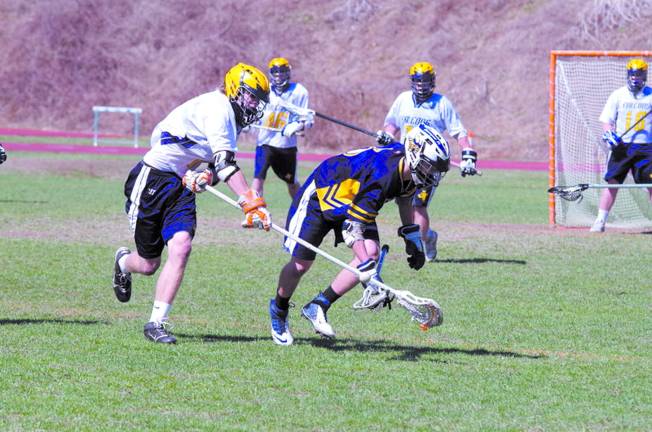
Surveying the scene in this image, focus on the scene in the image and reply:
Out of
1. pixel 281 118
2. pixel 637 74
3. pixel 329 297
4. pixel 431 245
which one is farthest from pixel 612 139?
pixel 329 297

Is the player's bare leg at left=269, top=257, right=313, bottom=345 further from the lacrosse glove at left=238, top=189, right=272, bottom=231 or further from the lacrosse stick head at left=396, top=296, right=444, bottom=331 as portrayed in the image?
Result: the lacrosse stick head at left=396, top=296, right=444, bottom=331

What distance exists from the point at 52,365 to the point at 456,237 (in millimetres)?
8326

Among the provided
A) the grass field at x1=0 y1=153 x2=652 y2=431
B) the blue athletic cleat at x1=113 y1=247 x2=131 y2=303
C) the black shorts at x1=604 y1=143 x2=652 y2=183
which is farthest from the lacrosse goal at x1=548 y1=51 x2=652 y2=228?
the blue athletic cleat at x1=113 y1=247 x2=131 y2=303

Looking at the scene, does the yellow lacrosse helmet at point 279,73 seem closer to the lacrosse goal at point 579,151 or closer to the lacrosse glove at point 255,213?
the lacrosse goal at point 579,151

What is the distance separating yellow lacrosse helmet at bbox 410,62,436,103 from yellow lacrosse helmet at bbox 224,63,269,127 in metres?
4.77

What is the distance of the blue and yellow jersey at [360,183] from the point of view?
6.96 meters

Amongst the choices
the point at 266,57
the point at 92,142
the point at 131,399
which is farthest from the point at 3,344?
the point at 266,57

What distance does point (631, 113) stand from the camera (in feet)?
48.6

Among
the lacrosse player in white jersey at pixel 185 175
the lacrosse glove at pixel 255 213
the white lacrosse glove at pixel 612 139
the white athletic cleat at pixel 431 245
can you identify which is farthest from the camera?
the white lacrosse glove at pixel 612 139

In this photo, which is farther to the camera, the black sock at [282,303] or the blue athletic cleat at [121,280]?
the blue athletic cleat at [121,280]

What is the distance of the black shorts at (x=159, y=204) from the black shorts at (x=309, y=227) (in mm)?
645

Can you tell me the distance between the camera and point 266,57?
42.4 meters

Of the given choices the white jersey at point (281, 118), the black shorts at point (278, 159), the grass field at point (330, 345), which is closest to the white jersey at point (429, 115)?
the grass field at point (330, 345)

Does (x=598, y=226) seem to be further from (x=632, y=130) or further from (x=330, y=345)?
(x=330, y=345)
